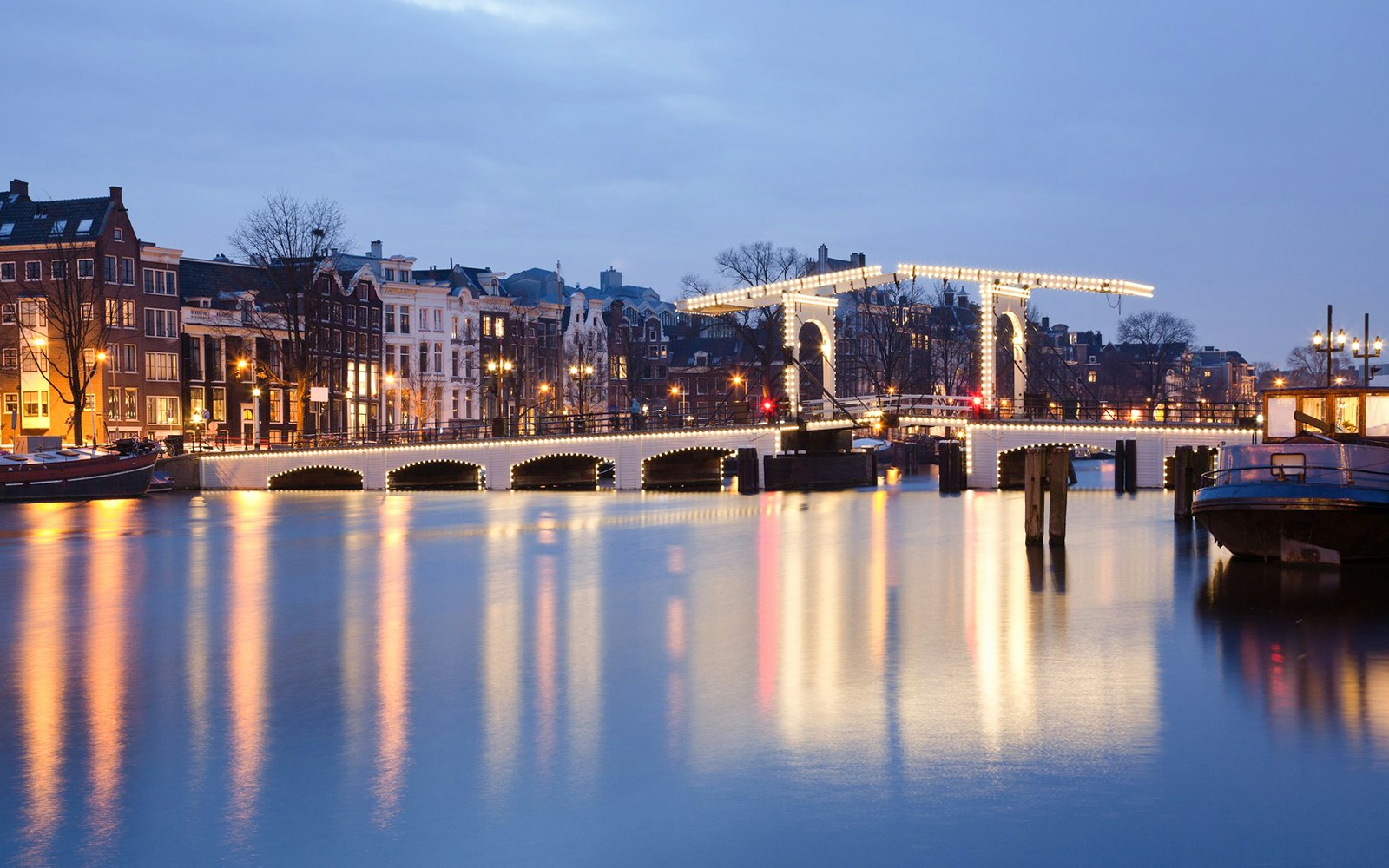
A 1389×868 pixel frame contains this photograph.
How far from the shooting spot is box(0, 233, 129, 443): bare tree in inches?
2376

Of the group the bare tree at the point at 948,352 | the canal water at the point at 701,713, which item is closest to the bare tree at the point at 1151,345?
the bare tree at the point at 948,352

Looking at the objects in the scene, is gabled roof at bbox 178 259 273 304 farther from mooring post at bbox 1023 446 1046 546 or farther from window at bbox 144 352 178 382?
mooring post at bbox 1023 446 1046 546

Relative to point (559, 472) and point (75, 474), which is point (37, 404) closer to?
point (75, 474)

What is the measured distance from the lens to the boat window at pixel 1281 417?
86.8ft

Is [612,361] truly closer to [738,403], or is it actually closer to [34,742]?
[738,403]

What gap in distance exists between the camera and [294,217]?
212 feet

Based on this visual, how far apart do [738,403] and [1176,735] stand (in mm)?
43544

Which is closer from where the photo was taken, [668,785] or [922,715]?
[668,785]

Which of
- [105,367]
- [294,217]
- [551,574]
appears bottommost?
[551,574]

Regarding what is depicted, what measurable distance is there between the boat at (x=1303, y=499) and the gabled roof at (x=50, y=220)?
54.7m

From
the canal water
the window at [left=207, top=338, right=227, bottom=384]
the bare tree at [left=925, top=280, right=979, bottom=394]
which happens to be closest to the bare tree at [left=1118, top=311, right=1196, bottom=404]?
the bare tree at [left=925, top=280, right=979, bottom=394]

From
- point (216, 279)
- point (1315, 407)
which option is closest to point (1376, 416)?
point (1315, 407)

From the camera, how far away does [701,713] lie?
532 inches

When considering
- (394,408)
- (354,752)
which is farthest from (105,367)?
(354,752)
